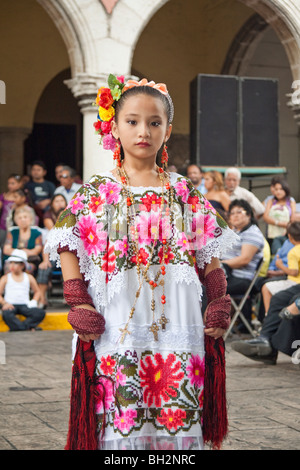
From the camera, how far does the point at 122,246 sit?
281 cm

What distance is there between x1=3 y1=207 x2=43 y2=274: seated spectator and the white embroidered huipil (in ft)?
22.3

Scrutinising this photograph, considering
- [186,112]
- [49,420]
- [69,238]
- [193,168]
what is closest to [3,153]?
[186,112]

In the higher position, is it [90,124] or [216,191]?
[90,124]

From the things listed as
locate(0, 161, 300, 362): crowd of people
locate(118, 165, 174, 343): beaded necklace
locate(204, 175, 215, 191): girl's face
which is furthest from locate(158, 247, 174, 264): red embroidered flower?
locate(204, 175, 215, 191): girl's face

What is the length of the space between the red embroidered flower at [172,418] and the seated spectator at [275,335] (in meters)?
3.58

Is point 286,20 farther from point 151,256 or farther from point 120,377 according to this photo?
point 120,377

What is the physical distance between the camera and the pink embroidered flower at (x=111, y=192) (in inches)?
113

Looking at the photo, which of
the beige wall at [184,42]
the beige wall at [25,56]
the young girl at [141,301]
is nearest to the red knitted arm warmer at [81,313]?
the young girl at [141,301]

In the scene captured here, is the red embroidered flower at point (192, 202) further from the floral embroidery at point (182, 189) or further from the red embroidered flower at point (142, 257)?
the red embroidered flower at point (142, 257)

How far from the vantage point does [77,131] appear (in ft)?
55.7

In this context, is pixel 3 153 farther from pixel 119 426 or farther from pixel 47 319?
pixel 119 426

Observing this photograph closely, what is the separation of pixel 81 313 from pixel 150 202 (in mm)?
480

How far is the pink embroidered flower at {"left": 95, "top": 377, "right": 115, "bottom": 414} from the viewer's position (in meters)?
2.78

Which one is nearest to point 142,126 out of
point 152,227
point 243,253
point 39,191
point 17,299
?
point 152,227
